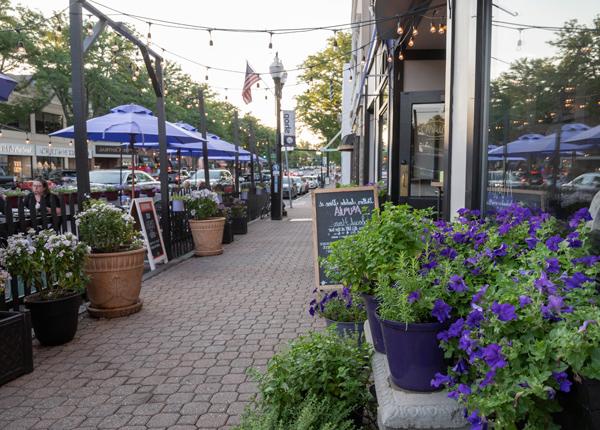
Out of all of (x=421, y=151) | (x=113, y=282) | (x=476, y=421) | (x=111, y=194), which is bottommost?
(x=113, y=282)

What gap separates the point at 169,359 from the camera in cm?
444

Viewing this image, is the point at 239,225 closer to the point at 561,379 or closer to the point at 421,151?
the point at 421,151

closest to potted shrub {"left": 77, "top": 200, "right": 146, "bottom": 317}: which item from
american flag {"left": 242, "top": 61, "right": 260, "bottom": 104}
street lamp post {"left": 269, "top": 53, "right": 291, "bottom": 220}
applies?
american flag {"left": 242, "top": 61, "right": 260, "bottom": 104}

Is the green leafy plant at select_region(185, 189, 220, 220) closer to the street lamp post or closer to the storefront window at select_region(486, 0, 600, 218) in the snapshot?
the storefront window at select_region(486, 0, 600, 218)

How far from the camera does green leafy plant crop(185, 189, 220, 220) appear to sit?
9828 mm

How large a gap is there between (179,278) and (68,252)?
2974mm

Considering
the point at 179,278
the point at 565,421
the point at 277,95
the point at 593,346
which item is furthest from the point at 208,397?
the point at 277,95

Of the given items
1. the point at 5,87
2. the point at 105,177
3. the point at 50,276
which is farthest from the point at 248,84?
the point at 50,276

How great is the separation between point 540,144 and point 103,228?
15.2 feet

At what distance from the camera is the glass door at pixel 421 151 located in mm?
7785

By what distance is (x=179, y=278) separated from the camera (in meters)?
7.81

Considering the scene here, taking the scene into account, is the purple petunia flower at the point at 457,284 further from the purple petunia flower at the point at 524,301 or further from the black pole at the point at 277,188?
the black pole at the point at 277,188

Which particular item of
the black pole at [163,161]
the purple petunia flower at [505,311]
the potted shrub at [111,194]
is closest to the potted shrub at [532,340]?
the purple petunia flower at [505,311]

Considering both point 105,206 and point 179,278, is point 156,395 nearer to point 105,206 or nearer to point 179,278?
point 105,206
